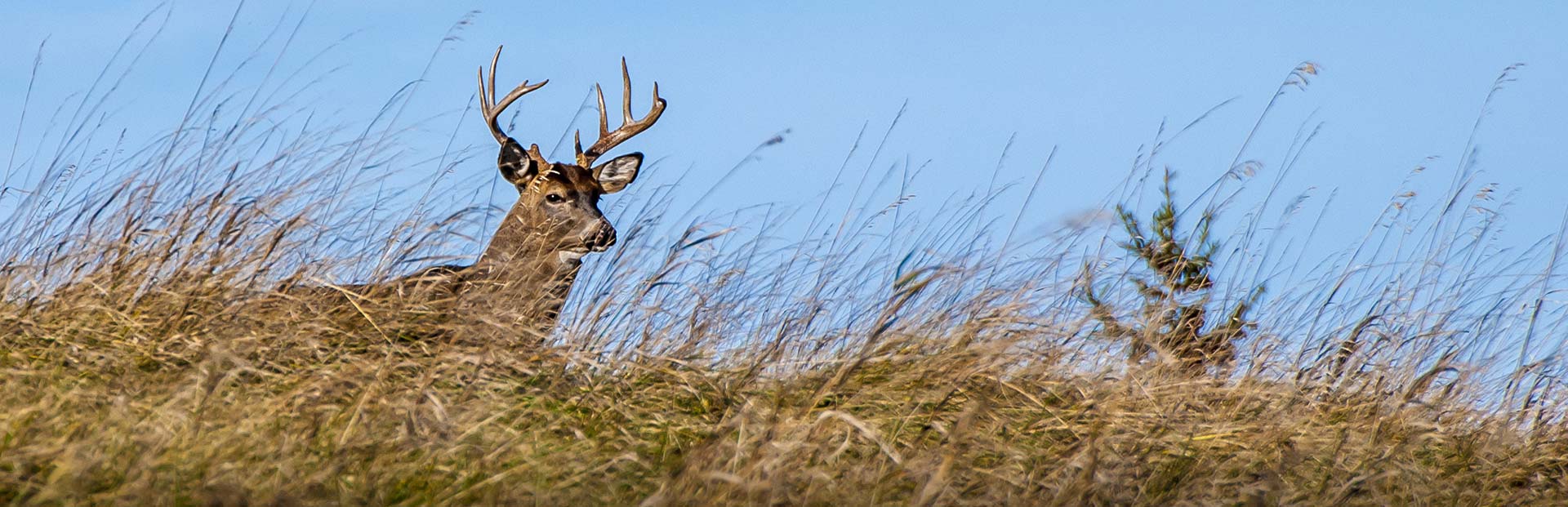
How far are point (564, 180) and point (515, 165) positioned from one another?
253 millimetres

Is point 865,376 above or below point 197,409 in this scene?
above

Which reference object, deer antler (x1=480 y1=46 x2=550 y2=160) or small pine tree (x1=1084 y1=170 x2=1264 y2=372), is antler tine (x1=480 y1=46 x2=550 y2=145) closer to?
deer antler (x1=480 y1=46 x2=550 y2=160)

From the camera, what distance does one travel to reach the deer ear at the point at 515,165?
767 cm

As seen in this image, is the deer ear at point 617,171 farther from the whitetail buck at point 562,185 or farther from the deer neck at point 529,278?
the deer neck at point 529,278

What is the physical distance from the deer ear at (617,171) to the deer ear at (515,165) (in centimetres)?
34

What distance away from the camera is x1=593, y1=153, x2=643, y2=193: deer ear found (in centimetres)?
798

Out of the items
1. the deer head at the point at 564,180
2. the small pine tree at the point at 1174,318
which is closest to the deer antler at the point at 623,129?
the deer head at the point at 564,180

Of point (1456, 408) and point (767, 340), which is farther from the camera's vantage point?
point (1456, 408)

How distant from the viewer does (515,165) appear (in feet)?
25.5

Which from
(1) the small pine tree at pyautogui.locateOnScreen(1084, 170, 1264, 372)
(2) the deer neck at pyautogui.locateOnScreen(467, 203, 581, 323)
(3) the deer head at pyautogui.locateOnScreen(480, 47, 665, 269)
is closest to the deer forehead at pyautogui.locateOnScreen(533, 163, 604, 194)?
(3) the deer head at pyautogui.locateOnScreen(480, 47, 665, 269)

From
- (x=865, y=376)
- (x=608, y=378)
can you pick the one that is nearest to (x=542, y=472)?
(x=608, y=378)

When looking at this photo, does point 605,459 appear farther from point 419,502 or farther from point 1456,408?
point 1456,408

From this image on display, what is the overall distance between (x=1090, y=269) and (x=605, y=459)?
2030 millimetres

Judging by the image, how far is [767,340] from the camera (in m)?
4.62
